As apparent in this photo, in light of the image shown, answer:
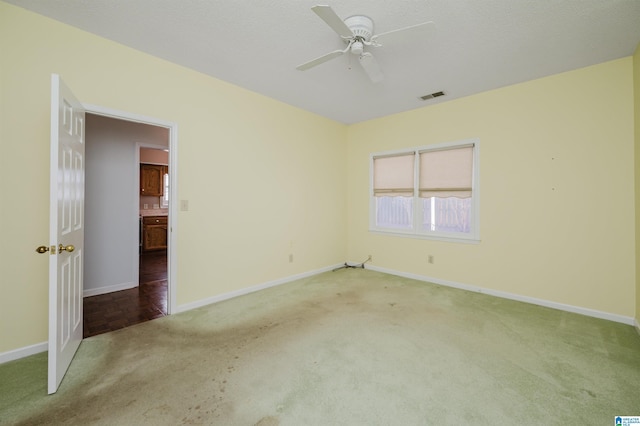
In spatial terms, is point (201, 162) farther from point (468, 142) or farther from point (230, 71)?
point (468, 142)

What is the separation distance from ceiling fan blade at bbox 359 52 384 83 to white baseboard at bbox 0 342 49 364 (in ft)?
11.7

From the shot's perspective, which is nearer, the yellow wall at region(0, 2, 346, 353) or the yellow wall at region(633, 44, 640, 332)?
the yellow wall at region(0, 2, 346, 353)

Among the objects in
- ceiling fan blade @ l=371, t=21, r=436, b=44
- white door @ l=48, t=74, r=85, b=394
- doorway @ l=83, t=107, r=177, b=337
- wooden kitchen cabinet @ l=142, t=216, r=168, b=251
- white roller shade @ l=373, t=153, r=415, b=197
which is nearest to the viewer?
white door @ l=48, t=74, r=85, b=394

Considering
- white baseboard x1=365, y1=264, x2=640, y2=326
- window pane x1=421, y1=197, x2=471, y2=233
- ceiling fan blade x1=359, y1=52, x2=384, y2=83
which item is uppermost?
ceiling fan blade x1=359, y1=52, x2=384, y2=83

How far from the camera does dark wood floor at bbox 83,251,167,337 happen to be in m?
2.75

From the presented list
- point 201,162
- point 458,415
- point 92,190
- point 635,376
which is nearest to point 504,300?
point 635,376

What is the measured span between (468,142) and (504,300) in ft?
6.95

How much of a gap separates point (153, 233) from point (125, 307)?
374 centimetres

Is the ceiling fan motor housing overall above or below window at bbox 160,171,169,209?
above

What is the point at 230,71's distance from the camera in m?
3.08

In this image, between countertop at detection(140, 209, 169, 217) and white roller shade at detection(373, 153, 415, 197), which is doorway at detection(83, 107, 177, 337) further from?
white roller shade at detection(373, 153, 415, 197)

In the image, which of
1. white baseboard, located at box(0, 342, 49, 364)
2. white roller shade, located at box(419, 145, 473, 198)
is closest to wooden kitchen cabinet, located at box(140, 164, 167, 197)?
white baseboard, located at box(0, 342, 49, 364)

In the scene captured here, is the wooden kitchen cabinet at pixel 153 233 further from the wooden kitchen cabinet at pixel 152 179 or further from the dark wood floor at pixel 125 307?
the dark wood floor at pixel 125 307

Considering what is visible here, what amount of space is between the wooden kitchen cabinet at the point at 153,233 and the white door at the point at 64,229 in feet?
14.6
